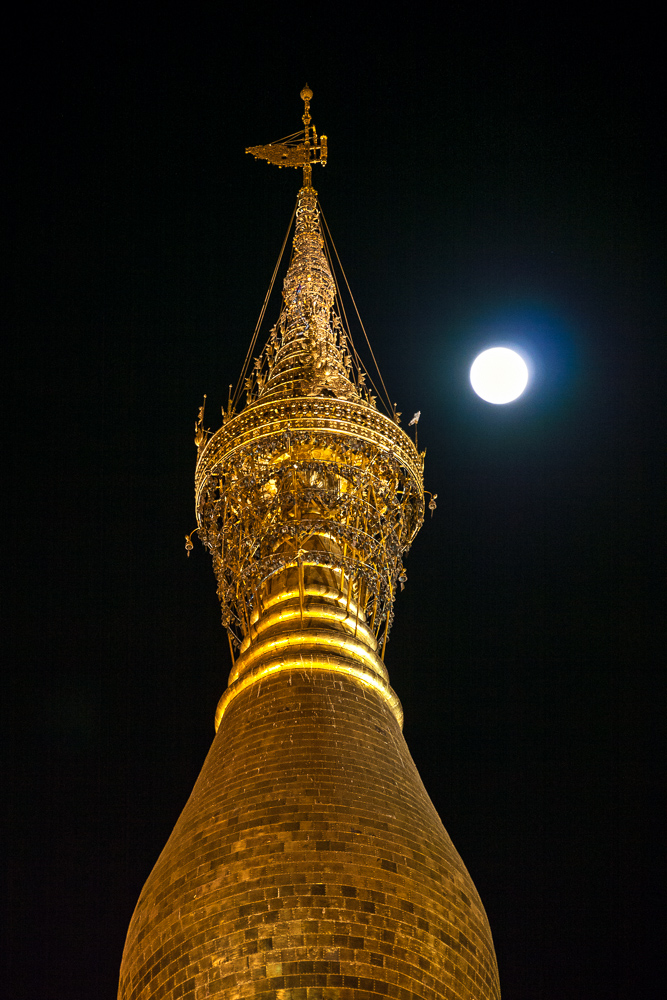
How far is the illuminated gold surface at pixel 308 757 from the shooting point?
50.0ft

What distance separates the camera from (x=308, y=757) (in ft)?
57.9

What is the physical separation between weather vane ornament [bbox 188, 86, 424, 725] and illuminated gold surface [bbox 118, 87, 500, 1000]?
3 centimetres

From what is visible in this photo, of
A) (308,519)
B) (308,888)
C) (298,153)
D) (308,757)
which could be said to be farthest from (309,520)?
(298,153)

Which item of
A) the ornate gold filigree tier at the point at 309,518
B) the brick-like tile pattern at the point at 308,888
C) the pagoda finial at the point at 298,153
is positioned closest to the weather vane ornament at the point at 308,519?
the ornate gold filigree tier at the point at 309,518

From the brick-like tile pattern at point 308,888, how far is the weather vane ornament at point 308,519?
5.70 ft

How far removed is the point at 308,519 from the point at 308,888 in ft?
24.1

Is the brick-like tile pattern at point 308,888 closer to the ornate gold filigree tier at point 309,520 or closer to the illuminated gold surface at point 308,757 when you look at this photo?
the illuminated gold surface at point 308,757

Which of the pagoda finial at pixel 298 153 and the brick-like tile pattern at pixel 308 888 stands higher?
the pagoda finial at pixel 298 153

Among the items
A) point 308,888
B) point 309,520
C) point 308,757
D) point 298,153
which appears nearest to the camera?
point 308,888

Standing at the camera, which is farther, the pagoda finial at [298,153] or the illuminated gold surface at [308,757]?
the pagoda finial at [298,153]

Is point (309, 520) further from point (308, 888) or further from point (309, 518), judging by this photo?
point (308, 888)

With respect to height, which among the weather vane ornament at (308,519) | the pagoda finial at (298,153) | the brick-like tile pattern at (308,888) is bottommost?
the brick-like tile pattern at (308,888)

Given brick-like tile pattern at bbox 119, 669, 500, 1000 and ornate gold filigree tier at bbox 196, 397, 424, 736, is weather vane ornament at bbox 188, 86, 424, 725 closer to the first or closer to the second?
ornate gold filigree tier at bbox 196, 397, 424, 736

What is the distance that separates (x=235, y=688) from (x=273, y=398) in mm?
5304
